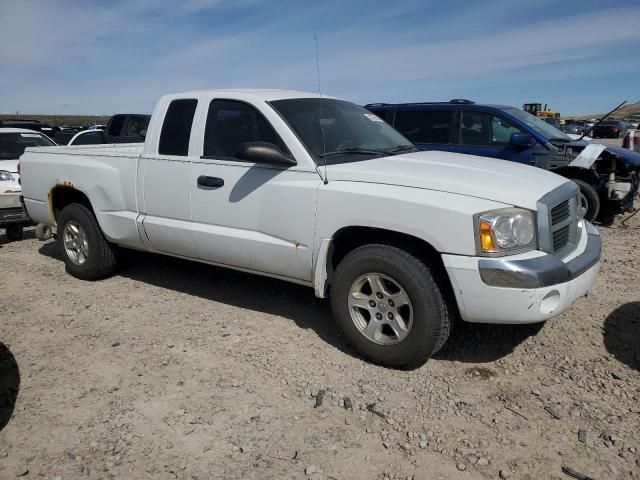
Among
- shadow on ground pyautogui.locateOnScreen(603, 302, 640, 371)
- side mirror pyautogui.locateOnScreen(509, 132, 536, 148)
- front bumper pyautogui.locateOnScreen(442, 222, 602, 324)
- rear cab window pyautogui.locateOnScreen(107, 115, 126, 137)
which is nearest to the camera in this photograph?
front bumper pyautogui.locateOnScreen(442, 222, 602, 324)

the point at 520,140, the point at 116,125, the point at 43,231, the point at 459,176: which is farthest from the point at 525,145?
the point at 116,125

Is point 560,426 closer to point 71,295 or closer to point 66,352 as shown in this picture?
point 66,352

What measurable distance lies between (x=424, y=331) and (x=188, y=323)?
2048 mm

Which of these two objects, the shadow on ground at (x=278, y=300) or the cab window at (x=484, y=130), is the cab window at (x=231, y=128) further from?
the cab window at (x=484, y=130)

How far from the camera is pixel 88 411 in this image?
10.4 feet

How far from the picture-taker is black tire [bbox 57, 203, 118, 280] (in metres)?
5.32

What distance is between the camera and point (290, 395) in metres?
3.34

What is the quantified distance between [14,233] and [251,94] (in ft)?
17.8

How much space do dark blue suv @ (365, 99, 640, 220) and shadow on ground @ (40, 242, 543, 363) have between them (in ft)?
11.9

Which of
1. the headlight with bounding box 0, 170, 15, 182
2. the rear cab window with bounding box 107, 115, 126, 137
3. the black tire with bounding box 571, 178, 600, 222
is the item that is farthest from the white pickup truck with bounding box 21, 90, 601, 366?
the rear cab window with bounding box 107, 115, 126, 137

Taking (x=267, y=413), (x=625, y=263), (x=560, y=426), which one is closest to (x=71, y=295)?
(x=267, y=413)

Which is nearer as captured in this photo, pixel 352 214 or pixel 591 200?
pixel 352 214

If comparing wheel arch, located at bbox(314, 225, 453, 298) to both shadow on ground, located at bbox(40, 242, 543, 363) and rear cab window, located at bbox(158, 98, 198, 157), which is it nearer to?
shadow on ground, located at bbox(40, 242, 543, 363)

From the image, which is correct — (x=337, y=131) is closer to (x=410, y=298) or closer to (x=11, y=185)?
(x=410, y=298)
